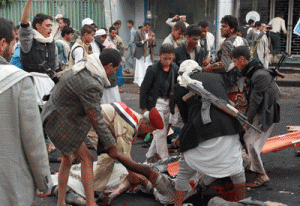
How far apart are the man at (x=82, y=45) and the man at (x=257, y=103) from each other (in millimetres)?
2731

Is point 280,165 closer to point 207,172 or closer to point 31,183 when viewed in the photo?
point 207,172

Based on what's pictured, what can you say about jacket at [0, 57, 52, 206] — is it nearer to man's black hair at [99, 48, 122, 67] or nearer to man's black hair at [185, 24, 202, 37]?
man's black hair at [99, 48, 122, 67]

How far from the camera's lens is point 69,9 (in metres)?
15.3

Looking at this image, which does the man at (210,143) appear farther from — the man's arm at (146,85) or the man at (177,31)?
the man at (177,31)

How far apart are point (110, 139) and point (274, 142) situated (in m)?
2.54

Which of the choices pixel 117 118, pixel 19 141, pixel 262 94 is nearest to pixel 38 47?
pixel 117 118

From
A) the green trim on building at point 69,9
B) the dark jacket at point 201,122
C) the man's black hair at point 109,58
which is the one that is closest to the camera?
→ the dark jacket at point 201,122

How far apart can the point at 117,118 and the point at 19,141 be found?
1794 mm

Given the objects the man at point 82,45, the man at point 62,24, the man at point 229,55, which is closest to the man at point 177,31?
the man at point 229,55

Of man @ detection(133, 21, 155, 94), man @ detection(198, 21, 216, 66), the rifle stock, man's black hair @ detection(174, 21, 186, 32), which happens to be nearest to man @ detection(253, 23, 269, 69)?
man @ detection(133, 21, 155, 94)

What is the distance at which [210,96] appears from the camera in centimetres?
374

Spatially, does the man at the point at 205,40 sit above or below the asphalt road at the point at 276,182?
above

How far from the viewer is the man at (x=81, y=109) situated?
3.65 metres

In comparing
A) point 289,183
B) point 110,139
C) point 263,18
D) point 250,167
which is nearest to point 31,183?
point 110,139
